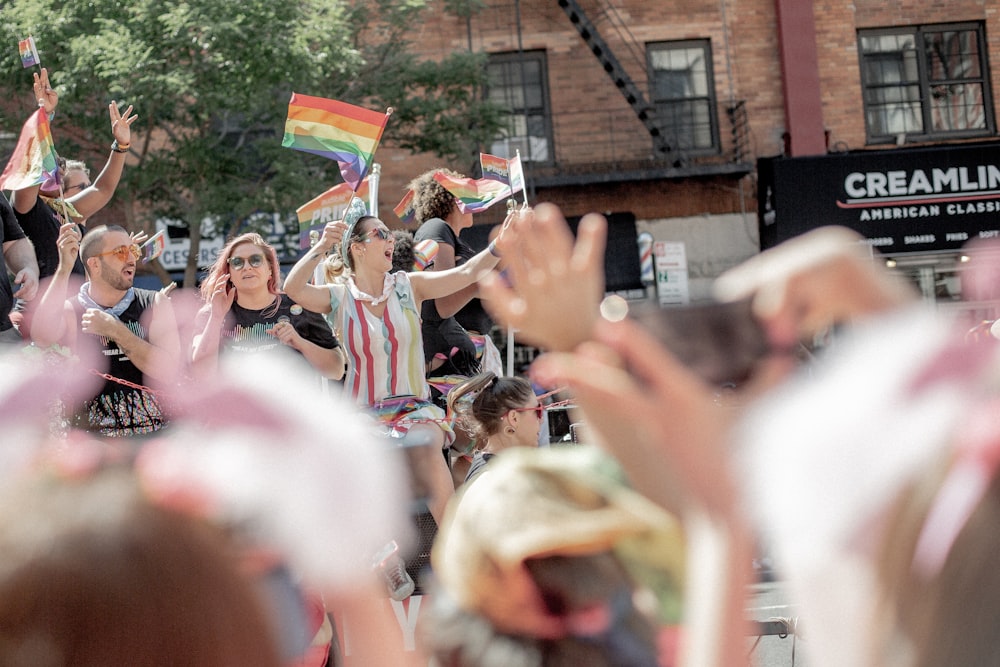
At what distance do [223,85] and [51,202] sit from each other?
8147mm

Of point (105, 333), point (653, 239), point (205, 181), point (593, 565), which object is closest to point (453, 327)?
point (105, 333)

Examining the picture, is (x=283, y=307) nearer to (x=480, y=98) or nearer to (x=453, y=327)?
(x=453, y=327)

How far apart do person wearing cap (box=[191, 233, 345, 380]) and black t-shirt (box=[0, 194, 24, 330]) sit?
815mm

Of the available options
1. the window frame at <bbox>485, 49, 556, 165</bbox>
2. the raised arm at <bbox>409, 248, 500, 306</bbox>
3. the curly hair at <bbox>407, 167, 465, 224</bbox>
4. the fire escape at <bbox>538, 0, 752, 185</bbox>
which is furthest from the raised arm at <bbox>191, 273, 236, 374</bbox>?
the window frame at <bbox>485, 49, 556, 165</bbox>

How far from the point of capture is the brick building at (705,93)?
17375mm

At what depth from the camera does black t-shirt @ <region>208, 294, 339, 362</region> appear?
16.5 ft

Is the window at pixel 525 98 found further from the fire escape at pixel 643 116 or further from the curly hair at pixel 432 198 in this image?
the curly hair at pixel 432 198

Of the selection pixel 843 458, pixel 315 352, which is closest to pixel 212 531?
pixel 843 458

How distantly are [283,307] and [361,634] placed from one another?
410 cm

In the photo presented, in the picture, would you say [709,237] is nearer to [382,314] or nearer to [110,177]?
[110,177]

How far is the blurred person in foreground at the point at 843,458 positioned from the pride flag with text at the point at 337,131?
550cm

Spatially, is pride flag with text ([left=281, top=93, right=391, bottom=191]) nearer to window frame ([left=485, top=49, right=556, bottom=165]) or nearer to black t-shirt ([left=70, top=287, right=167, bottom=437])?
black t-shirt ([left=70, top=287, right=167, bottom=437])

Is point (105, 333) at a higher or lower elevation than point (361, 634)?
higher

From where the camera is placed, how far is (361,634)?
1.20 metres
